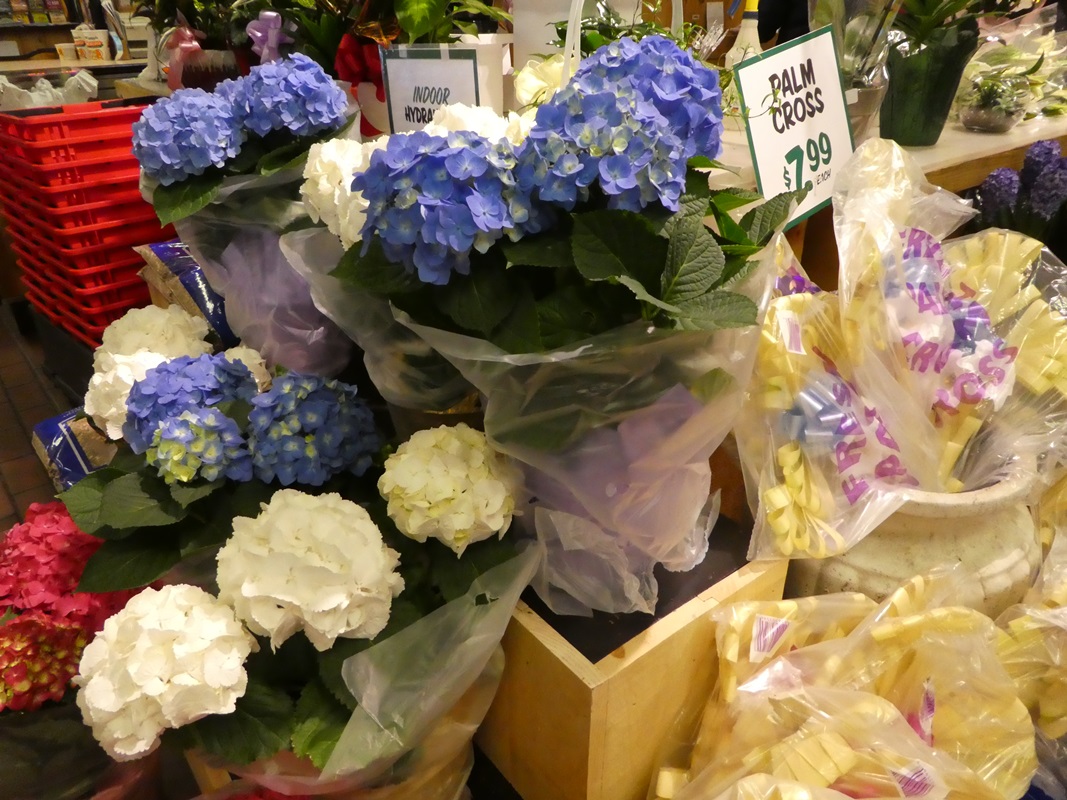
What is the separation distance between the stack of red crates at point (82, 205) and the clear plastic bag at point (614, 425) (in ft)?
2.54

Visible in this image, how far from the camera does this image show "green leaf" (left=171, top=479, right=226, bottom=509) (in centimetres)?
63

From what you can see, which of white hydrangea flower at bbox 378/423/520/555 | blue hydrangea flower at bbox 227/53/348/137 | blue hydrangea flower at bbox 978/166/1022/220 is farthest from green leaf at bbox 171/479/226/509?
blue hydrangea flower at bbox 978/166/1022/220

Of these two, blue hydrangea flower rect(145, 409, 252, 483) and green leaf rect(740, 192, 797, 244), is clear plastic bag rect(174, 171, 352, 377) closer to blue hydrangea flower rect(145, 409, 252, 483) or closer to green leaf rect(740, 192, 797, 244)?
blue hydrangea flower rect(145, 409, 252, 483)

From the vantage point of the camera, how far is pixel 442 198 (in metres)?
0.47

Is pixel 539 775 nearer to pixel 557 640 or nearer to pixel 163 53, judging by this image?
pixel 557 640

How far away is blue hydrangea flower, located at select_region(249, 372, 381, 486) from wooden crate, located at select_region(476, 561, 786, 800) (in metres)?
0.22

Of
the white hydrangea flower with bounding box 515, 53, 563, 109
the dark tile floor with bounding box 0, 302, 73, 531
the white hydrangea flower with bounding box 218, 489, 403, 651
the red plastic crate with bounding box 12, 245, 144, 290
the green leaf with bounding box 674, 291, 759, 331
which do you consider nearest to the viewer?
Answer: the green leaf with bounding box 674, 291, 759, 331

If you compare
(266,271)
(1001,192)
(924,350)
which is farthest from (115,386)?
(1001,192)

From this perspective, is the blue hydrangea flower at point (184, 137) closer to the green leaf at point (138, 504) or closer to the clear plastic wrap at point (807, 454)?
the green leaf at point (138, 504)

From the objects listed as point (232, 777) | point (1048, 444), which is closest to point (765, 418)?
point (1048, 444)

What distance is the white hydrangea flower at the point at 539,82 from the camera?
2.59 feet

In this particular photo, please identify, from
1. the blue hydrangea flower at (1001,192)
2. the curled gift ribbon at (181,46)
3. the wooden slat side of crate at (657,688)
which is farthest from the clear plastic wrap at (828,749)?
the curled gift ribbon at (181,46)

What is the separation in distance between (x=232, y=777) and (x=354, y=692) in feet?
0.95

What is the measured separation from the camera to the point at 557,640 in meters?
0.65
